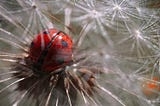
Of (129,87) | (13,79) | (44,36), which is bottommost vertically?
(129,87)

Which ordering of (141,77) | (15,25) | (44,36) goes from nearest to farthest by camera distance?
(44,36), (15,25), (141,77)

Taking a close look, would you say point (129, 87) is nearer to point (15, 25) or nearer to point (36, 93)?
point (36, 93)

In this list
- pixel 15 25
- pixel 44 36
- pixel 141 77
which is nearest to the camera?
pixel 44 36

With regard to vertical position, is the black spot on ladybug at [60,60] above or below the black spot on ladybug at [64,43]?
below

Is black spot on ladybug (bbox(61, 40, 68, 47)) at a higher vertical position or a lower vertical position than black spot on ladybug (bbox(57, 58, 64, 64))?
higher

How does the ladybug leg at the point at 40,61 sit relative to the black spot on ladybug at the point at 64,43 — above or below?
below

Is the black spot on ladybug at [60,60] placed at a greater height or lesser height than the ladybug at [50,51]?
lesser

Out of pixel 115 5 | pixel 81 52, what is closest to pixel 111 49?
pixel 81 52

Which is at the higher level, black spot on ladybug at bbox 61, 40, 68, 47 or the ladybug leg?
black spot on ladybug at bbox 61, 40, 68, 47
